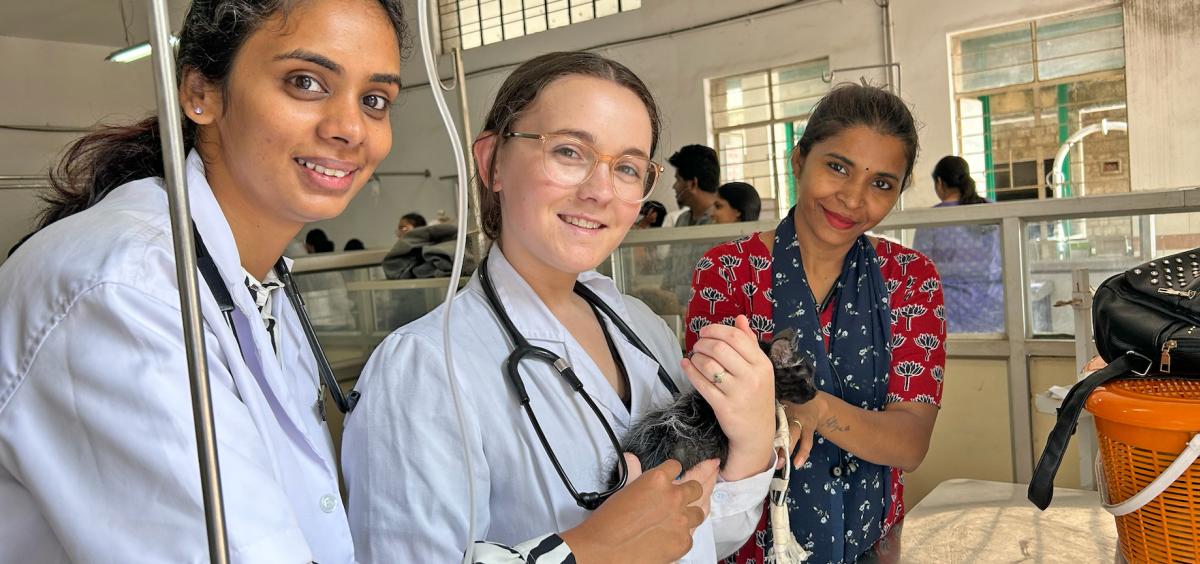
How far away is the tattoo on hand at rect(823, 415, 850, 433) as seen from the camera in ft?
4.54

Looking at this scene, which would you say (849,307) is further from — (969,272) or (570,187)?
(969,272)

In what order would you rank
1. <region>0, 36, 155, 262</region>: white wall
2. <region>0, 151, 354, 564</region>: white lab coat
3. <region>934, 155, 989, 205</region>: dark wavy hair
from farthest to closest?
<region>0, 36, 155, 262</region>: white wall < <region>934, 155, 989, 205</region>: dark wavy hair < <region>0, 151, 354, 564</region>: white lab coat

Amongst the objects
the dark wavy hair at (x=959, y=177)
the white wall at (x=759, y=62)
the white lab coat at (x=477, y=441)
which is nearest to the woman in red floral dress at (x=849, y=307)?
the white lab coat at (x=477, y=441)

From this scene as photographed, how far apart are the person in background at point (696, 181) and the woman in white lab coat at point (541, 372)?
11.9 feet

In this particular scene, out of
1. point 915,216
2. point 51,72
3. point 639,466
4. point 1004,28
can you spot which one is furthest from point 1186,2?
point 51,72

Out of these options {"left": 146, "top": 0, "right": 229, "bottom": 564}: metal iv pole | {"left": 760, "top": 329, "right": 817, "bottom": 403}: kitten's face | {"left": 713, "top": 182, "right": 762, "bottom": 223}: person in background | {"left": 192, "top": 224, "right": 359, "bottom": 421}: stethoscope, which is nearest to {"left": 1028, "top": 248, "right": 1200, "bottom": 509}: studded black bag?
{"left": 760, "top": 329, "right": 817, "bottom": 403}: kitten's face

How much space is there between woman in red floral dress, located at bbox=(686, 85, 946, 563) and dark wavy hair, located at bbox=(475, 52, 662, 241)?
1.97 ft

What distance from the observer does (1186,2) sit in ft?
20.5

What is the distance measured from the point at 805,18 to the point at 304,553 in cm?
→ 786

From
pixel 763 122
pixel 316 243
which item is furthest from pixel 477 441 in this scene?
pixel 316 243

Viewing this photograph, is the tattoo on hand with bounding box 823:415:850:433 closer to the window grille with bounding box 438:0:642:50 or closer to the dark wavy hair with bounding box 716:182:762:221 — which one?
the dark wavy hair with bounding box 716:182:762:221

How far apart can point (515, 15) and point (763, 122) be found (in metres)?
3.17

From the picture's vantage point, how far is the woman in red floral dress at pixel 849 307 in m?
→ 1.53

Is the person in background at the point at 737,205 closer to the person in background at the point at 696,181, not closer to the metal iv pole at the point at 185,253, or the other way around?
the person in background at the point at 696,181
